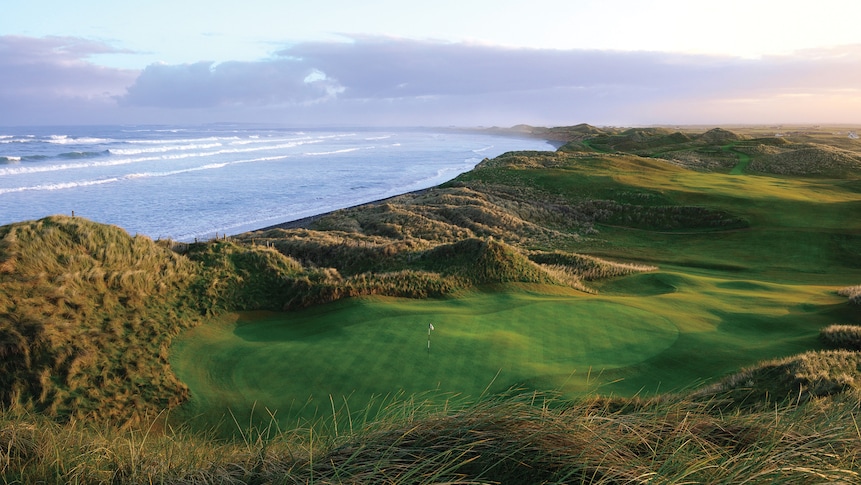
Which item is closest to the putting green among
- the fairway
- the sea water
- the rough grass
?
the fairway

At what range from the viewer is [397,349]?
8.57 m

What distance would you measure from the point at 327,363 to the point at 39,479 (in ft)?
16.0

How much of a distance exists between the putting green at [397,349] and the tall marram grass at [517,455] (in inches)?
105

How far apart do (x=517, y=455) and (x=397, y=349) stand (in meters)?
5.85

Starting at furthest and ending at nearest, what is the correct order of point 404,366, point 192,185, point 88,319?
point 192,185 < point 88,319 < point 404,366

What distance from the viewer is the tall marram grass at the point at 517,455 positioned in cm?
262

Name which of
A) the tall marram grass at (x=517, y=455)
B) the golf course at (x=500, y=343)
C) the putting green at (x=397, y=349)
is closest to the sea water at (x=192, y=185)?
the golf course at (x=500, y=343)

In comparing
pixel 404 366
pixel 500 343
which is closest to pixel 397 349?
pixel 404 366

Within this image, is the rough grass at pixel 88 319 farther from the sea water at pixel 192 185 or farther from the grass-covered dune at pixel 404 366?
the sea water at pixel 192 185

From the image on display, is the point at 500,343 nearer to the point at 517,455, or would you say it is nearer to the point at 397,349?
the point at 397,349

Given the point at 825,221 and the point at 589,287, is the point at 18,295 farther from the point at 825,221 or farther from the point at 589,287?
the point at 825,221

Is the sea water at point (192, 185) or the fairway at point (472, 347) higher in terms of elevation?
the sea water at point (192, 185)

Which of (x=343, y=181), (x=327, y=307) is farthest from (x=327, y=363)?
(x=343, y=181)

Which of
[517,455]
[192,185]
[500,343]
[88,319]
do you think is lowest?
[500,343]
